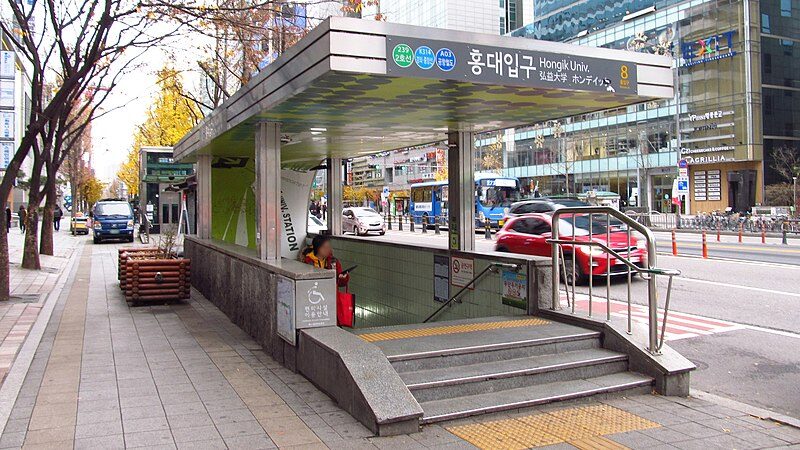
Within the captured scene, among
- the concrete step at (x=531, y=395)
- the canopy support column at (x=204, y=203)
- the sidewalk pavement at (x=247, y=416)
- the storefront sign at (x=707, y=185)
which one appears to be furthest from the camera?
the storefront sign at (x=707, y=185)

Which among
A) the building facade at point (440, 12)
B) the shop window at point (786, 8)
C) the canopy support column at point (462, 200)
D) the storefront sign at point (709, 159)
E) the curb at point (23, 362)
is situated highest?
the building facade at point (440, 12)

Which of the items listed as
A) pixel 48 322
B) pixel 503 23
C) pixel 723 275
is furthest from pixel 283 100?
pixel 503 23

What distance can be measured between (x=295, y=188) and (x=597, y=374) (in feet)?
33.8

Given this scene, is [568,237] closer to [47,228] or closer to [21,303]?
[21,303]

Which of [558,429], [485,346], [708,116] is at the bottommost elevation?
[558,429]

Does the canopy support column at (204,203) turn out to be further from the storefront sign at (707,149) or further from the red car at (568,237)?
the storefront sign at (707,149)

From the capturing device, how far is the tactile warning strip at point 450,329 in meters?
6.37

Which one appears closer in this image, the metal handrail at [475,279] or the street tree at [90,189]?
the metal handrail at [475,279]

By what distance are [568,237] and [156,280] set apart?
8272mm

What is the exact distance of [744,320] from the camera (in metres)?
9.95

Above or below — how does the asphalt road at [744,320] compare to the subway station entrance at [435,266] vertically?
below

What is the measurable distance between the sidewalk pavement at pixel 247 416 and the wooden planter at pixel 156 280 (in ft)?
11.4

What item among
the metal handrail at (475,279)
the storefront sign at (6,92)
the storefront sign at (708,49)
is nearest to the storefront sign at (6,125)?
the storefront sign at (6,92)

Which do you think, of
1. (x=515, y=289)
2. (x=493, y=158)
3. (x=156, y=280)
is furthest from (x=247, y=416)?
(x=493, y=158)
